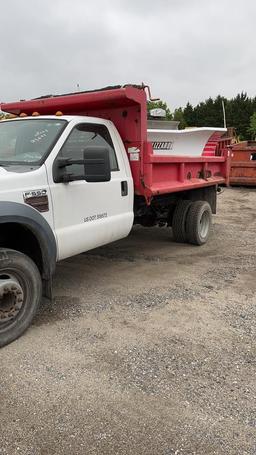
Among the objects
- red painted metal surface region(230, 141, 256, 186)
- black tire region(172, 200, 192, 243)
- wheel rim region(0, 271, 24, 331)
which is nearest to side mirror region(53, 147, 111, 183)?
wheel rim region(0, 271, 24, 331)

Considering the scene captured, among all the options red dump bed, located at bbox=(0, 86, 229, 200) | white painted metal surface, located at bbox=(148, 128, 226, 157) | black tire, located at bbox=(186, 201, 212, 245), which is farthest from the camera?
black tire, located at bbox=(186, 201, 212, 245)

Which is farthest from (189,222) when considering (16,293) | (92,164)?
(16,293)

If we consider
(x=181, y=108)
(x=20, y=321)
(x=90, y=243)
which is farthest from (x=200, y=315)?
(x=181, y=108)

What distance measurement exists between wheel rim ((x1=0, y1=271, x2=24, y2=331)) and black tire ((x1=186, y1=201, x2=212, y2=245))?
3.88 metres

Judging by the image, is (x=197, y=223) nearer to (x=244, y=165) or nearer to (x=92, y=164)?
(x=92, y=164)

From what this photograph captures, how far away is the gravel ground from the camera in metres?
2.58

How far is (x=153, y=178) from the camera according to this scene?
544 centimetres

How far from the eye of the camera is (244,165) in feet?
48.7

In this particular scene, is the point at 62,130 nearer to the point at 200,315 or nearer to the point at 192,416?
the point at 200,315

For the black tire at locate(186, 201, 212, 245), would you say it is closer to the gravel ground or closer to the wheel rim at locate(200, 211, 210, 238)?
the wheel rim at locate(200, 211, 210, 238)

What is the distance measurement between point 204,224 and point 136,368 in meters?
4.46

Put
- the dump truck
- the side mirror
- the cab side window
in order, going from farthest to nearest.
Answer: the cab side window → the side mirror → the dump truck

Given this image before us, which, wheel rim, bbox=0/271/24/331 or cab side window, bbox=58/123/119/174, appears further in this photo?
cab side window, bbox=58/123/119/174

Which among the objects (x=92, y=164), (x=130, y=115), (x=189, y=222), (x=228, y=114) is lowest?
(x=189, y=222)
